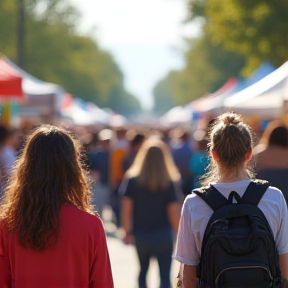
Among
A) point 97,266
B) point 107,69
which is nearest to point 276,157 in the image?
point 97,266

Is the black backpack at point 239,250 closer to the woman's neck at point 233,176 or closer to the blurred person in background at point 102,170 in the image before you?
the woman's neck at point 233,176

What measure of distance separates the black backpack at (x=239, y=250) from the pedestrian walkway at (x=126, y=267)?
15.7 ft

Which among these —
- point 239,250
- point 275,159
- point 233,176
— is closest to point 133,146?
point 275,159

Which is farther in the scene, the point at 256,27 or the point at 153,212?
the point at 256,27

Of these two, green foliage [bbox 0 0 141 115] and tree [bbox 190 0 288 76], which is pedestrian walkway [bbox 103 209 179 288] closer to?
tree [bbox 190 0 288 76]

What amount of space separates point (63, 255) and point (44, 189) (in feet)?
0.97

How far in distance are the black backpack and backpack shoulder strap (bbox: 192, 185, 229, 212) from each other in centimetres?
4

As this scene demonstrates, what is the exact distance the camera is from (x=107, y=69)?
405 feet

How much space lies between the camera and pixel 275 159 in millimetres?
7359

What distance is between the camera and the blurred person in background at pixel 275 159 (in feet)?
23.1

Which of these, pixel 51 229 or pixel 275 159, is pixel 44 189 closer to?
pixel 51 229

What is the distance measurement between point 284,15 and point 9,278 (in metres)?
20.5

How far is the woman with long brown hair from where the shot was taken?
4.07m

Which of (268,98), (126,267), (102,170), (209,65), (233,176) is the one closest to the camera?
(233,176)
